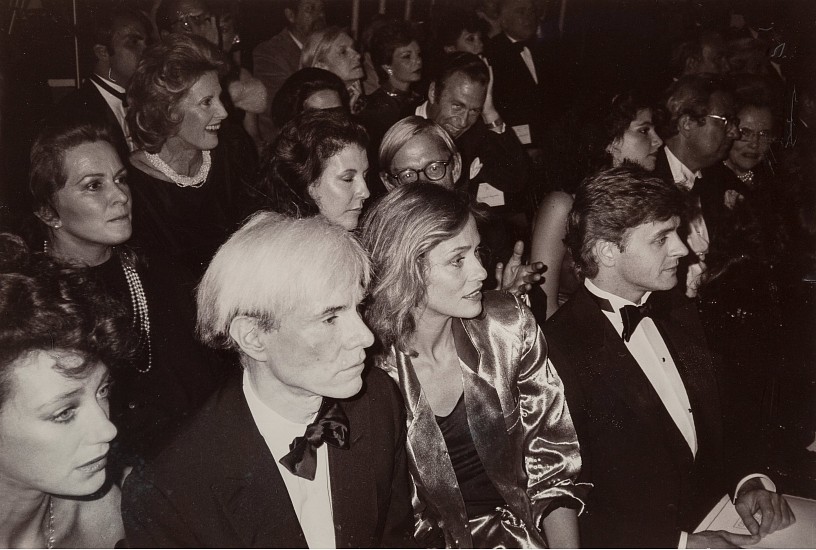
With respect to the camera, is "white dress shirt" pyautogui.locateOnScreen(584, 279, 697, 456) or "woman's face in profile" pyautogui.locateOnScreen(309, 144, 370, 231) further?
"woman's face in profile" pyautogui.locateOnScreen(309, 144, 370, 231)

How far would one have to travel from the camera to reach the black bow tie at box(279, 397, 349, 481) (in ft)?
5.40

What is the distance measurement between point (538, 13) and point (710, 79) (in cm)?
150

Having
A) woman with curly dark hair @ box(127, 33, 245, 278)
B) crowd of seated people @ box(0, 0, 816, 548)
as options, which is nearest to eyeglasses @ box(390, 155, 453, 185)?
crowd of seated people @ box(0, 0, 816, 548)

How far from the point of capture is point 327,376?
5.47ft

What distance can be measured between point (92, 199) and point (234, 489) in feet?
3.61

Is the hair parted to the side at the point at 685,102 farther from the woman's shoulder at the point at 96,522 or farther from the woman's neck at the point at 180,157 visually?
the woman's shoulder at the point at 96,522

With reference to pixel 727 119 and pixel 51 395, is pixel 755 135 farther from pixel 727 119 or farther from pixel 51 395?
pixel 51 395

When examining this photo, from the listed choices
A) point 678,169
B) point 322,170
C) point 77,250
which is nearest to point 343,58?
point 322,170

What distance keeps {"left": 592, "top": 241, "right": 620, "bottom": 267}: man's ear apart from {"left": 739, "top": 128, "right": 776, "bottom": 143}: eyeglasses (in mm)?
1970

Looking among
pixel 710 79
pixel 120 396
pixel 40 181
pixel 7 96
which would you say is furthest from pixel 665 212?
pixel 7 96

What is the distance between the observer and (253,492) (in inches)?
63.8

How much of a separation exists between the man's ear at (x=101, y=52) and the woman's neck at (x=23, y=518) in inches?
95.0

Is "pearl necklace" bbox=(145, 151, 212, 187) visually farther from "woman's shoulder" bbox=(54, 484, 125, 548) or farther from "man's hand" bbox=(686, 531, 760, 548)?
"man's hand" bbox=(686, 531, 760, 548)

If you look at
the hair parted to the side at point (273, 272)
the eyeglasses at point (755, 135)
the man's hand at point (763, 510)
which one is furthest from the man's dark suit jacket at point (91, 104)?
the eyeglasses at point (755, 135)
